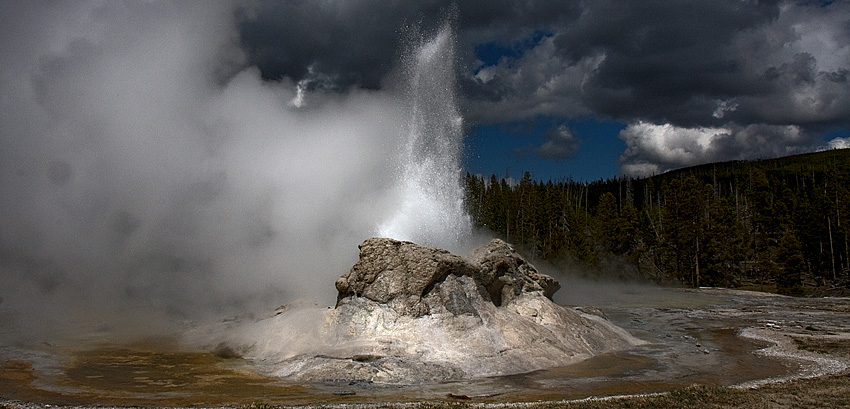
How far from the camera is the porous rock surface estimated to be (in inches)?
474

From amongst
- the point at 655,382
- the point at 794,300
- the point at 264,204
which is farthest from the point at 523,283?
the point at 794,300

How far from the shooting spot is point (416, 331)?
13.1m

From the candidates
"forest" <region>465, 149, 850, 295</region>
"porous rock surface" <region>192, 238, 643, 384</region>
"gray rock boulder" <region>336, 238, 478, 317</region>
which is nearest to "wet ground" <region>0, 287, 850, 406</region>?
"porous rock surface" <region>192, 238, 643, 384</region>

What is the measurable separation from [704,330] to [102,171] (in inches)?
1031

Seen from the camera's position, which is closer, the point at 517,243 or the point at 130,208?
the point at 130,208

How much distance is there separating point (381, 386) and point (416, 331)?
2.31 metres

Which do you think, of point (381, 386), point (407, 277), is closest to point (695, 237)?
point (407, 277)

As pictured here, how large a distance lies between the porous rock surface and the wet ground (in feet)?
1.68

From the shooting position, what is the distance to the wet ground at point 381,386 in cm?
1014

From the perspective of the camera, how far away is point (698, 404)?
8.81 metres

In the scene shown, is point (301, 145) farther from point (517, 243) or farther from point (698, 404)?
point (517, 243)

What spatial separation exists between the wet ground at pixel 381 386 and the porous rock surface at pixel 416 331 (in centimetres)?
51

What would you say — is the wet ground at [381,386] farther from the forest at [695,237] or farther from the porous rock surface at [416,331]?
the forest at [695,237]

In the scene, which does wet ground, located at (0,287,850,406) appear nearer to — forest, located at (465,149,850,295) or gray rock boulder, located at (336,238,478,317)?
gray rock boulder, located at (336,238,478,317)
